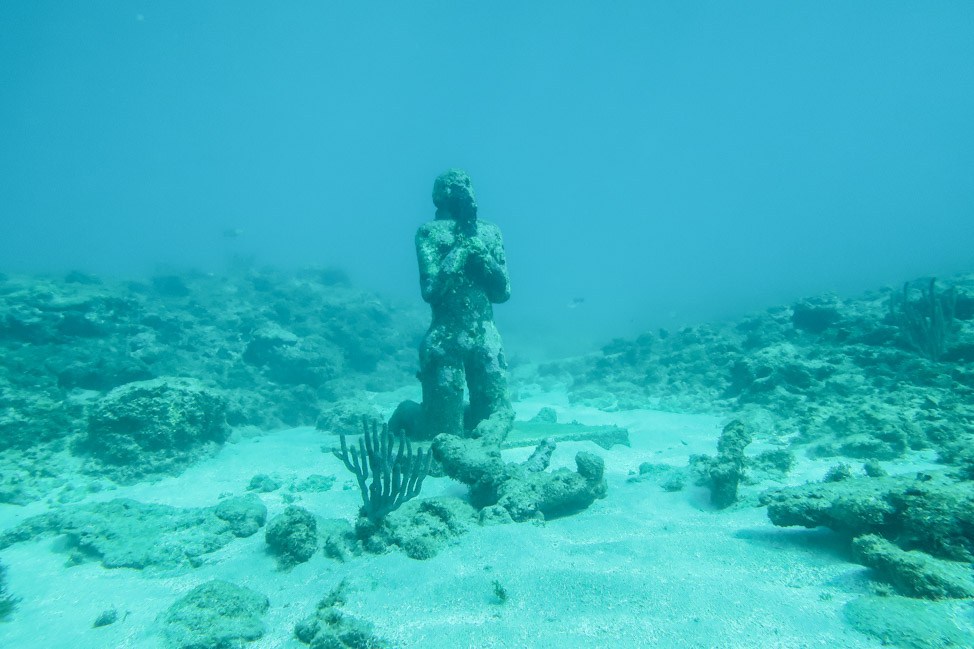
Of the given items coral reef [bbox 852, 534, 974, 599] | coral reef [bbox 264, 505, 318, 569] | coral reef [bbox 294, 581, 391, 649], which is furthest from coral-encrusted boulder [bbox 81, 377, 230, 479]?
coral reef [bbox 852, 534, 974, 599]

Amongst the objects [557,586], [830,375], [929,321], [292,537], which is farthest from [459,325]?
[929,321]

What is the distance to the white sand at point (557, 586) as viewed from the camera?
12.0 feet

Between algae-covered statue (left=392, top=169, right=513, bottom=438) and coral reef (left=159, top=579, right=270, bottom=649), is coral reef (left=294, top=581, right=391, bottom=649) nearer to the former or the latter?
coral reef (left=159, top=579, right=270, bottom=649)

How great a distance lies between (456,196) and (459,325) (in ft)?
8.99

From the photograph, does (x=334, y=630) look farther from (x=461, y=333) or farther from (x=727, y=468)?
(x=461, y=333)

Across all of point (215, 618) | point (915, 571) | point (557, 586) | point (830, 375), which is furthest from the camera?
point (830, 375)

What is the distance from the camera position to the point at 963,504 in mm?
3990

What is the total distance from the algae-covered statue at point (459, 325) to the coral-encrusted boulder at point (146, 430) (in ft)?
14.1

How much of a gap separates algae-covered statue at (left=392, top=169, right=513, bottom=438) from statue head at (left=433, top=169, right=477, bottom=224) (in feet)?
0.07

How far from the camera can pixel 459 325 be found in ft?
28.9

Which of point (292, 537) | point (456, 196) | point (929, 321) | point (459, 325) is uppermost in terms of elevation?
point (456, 196)

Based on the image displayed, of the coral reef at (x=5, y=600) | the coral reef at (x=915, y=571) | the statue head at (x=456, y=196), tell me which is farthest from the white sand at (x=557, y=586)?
the statue head at (x=456, y=196)

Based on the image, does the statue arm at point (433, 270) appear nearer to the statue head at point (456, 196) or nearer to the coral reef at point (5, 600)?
the statue head at point (456, 196)

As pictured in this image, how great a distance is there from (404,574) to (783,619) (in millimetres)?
3410
